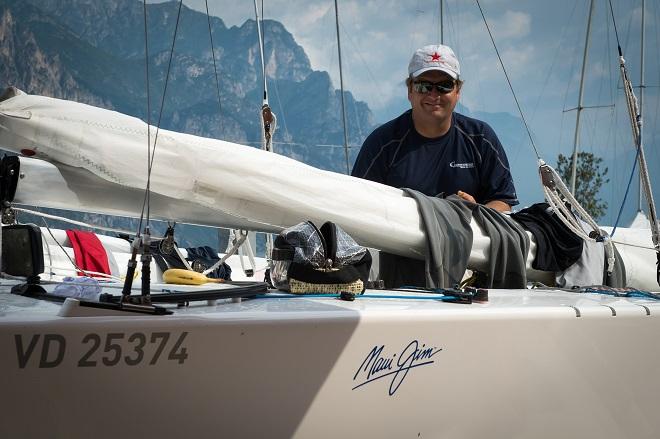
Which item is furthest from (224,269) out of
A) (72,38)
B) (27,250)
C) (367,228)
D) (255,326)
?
(72,38)

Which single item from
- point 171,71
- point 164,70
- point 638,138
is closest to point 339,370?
point 638,138

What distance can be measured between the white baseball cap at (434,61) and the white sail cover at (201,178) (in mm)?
617

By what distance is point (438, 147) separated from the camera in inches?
116

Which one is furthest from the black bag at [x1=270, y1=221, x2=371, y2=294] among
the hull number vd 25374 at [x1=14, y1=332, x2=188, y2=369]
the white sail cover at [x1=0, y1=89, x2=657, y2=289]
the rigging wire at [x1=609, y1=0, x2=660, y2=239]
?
the rigging wire at [x1=609, y1=0, x2=660, y2=239]

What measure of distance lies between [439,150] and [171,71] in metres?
65.5

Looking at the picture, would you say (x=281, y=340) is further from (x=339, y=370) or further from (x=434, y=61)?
(x=434, y=61)

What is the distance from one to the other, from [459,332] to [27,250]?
1117 mm

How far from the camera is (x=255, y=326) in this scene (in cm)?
138

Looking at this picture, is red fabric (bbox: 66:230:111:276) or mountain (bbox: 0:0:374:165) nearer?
red fabric (bbox: 66:230:111:276)

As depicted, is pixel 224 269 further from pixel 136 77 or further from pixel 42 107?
pixel 136 77

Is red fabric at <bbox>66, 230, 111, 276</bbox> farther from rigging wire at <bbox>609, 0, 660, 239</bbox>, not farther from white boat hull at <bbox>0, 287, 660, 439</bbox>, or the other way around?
rigging wire at <bbox>609, 0, 660, 239</bbox>

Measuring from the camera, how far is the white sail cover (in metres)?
2.01

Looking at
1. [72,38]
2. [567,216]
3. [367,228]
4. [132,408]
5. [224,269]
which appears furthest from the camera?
[72,38]

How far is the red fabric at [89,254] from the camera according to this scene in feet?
13.7
